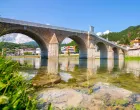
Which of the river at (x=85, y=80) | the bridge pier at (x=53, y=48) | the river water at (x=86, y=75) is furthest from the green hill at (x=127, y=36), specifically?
the river at (x=85, y=80)

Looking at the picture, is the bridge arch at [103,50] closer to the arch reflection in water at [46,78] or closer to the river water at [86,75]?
the river water at [86,75]

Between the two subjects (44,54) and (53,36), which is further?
(44,54)

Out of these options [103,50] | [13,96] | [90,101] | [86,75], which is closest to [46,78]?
[86,75]

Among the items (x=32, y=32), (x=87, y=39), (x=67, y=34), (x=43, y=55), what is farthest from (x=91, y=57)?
(x=32, y=32)

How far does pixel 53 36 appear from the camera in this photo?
150 feet

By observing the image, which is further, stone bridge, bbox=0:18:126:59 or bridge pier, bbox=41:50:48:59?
bridge pier, bbox=41:50:48:59

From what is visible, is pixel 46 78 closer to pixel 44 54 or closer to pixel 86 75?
pixel 86 75

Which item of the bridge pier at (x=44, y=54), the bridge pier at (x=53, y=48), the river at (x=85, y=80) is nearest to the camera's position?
the river at (x=85, y=80)

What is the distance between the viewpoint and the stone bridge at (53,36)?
1444 inches

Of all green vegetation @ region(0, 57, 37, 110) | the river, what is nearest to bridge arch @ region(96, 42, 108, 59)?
the river

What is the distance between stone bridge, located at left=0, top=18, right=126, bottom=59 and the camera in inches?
1444

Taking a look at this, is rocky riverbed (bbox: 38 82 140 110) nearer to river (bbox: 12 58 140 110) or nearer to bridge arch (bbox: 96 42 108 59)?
river (bbox: 12 58 140 110)

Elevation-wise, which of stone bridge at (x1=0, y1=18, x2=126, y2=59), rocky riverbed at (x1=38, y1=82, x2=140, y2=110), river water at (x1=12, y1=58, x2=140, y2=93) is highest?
stone bridge at (x1=0, y1=18, x2=126, y2=59)

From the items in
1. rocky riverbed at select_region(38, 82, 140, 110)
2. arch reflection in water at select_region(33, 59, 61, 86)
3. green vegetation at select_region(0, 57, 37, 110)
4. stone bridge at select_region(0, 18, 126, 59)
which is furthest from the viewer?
stone bridge at select_region(0, 18, 126, 59)
